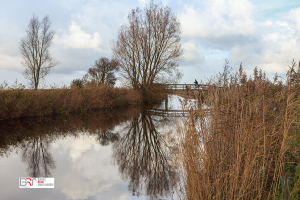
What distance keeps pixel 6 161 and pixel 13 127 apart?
190 inches

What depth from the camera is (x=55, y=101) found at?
15281mm

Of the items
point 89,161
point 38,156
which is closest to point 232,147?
point 89,161

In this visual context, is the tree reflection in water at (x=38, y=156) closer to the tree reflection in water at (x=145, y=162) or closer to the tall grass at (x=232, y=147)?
the tree reflection in water at (x=145, y=162)

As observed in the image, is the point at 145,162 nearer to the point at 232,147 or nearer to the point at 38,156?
the point at 38,156

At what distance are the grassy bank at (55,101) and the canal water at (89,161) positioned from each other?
1.12m

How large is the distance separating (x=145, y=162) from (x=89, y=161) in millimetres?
1695

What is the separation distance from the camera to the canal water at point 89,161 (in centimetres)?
504

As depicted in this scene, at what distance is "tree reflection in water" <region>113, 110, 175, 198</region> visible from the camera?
5.29 m

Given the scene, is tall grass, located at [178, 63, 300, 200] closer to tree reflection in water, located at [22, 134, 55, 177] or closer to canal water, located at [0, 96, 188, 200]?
canal water, located at [0, 96, 188, 200]

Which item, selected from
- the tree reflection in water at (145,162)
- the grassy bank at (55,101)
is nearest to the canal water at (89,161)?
the tree reflection in water at (145,162)

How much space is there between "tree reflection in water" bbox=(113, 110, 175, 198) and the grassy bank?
6381 millimetres

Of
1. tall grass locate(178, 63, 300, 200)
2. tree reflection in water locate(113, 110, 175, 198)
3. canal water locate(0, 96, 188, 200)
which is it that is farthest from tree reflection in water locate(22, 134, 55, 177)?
tall grass locate(178, 63, 300, 200)

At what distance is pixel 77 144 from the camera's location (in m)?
8.85

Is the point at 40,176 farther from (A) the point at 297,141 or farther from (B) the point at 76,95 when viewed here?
(B) the point at 76,95
